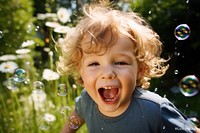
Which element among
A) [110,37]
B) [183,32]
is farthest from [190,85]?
[110,37]

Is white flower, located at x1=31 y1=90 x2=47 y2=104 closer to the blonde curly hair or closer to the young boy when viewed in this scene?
the blonde curly hair

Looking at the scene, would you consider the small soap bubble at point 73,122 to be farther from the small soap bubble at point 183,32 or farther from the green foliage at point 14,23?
the green foliage at point 14,23

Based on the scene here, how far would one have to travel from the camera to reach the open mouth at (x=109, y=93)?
2.48m

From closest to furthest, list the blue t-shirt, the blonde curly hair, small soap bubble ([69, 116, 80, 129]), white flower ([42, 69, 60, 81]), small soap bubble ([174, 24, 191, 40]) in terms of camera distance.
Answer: the blue t-shirt
the blonde curly hair
small soap bubble ([69, 116, 80, 129])
small soap bubble ([174, 24, 191, 40])
white flower ([42, 69, 60, 81])

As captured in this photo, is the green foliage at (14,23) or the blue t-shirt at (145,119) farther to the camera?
the green foliage at (14,23)

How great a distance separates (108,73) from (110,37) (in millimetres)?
195

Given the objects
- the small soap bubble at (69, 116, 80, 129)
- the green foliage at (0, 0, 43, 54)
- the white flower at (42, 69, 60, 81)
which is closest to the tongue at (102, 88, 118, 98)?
the small soap bubble at (69, 116, 80, 129)

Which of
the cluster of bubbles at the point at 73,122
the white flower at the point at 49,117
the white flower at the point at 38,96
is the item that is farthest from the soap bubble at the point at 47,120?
the cluster of bubbles at the point at 73,122

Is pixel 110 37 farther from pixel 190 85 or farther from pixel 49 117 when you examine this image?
pixel 49 117

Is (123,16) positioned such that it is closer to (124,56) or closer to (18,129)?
(124,56)

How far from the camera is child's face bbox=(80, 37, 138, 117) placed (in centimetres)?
245

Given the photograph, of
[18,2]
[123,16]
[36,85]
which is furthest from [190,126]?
[18,2]

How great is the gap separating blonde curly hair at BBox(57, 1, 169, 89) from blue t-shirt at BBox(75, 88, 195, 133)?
0.19 metres

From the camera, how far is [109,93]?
8.22 ft
